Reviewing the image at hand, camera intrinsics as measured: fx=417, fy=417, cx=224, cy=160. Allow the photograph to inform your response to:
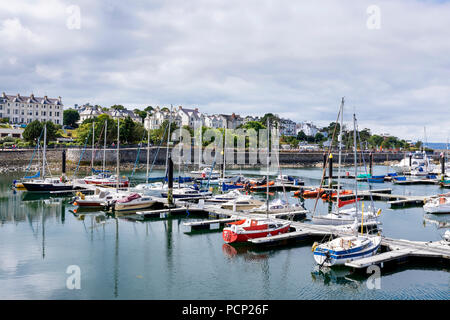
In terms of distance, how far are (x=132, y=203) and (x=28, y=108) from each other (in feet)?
340

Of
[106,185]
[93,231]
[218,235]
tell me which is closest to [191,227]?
[218,235]

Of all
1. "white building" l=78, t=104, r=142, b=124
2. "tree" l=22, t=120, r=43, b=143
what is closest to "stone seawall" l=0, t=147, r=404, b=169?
"tree" l=22, t=120, r=43, b=143

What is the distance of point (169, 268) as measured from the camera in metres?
23.0

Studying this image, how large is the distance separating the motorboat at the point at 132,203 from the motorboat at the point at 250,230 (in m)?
15.2

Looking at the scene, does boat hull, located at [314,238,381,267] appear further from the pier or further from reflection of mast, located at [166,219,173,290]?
reflection of mast, located at [166,219,173,290]

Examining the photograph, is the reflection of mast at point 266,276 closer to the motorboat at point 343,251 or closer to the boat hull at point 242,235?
the motorboat at point 343,251

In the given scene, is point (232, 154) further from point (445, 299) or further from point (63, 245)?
point (445, 299)

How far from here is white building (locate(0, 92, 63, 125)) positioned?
126 meters

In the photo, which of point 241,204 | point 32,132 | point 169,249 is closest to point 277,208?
point 241,204

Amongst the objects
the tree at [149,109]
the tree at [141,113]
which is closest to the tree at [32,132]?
the tree at [141,113]

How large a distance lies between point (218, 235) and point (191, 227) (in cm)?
272

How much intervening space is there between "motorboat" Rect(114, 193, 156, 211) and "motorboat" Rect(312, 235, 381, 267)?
21.6m
